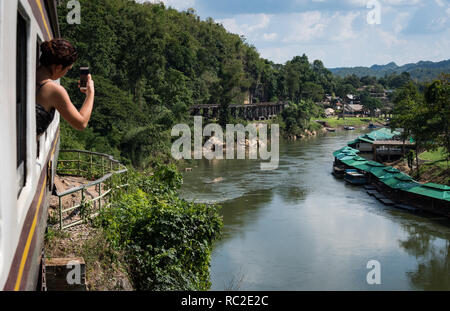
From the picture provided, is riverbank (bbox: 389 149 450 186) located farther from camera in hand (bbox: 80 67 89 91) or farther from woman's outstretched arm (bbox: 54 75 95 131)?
woman's outstretched arm (bbox: 54 75 95 131)

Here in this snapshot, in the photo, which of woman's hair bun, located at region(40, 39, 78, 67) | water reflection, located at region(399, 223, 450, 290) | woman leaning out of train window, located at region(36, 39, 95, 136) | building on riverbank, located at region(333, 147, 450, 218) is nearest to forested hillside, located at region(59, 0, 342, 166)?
building on riverbank, located at region(333, 147, 450, 218)

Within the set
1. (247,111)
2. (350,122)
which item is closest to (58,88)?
(247,111)

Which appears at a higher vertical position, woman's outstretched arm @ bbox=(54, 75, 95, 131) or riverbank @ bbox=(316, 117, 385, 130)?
riverbank @ bbox=(316, 117, 385, 130)

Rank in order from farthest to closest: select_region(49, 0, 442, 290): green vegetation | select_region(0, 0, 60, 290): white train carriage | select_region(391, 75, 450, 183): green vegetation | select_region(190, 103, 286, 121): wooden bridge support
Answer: select_region(190, 103, 286, 121): wooden bridge support
select_region(391, 75, 450, 183): green vegetation
select_region(49, 0, 442, 290): green vegetation
select_region(0, 0, 60, 290): white train carriage

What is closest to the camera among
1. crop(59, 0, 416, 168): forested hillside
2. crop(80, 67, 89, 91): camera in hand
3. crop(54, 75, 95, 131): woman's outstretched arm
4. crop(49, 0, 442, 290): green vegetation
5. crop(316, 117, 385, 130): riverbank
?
crop(54, 75, 95, 131): woman's outstretched arm

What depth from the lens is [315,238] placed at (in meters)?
18.6

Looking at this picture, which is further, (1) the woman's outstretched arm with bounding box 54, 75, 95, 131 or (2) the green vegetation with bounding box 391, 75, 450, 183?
(2) the green vegetation with bounding box 391, 75, 450, 183

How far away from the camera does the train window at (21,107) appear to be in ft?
9.73

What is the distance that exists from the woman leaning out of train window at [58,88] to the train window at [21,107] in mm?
102

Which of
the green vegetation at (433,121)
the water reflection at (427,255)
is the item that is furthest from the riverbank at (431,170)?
the water reflection at (427,255)

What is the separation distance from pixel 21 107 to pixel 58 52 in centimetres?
44

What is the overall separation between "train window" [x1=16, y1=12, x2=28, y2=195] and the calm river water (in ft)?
35.7

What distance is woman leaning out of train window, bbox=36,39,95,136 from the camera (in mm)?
2820

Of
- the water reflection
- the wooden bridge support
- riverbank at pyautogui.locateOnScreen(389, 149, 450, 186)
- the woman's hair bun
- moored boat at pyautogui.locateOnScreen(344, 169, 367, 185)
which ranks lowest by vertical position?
the water reflection
